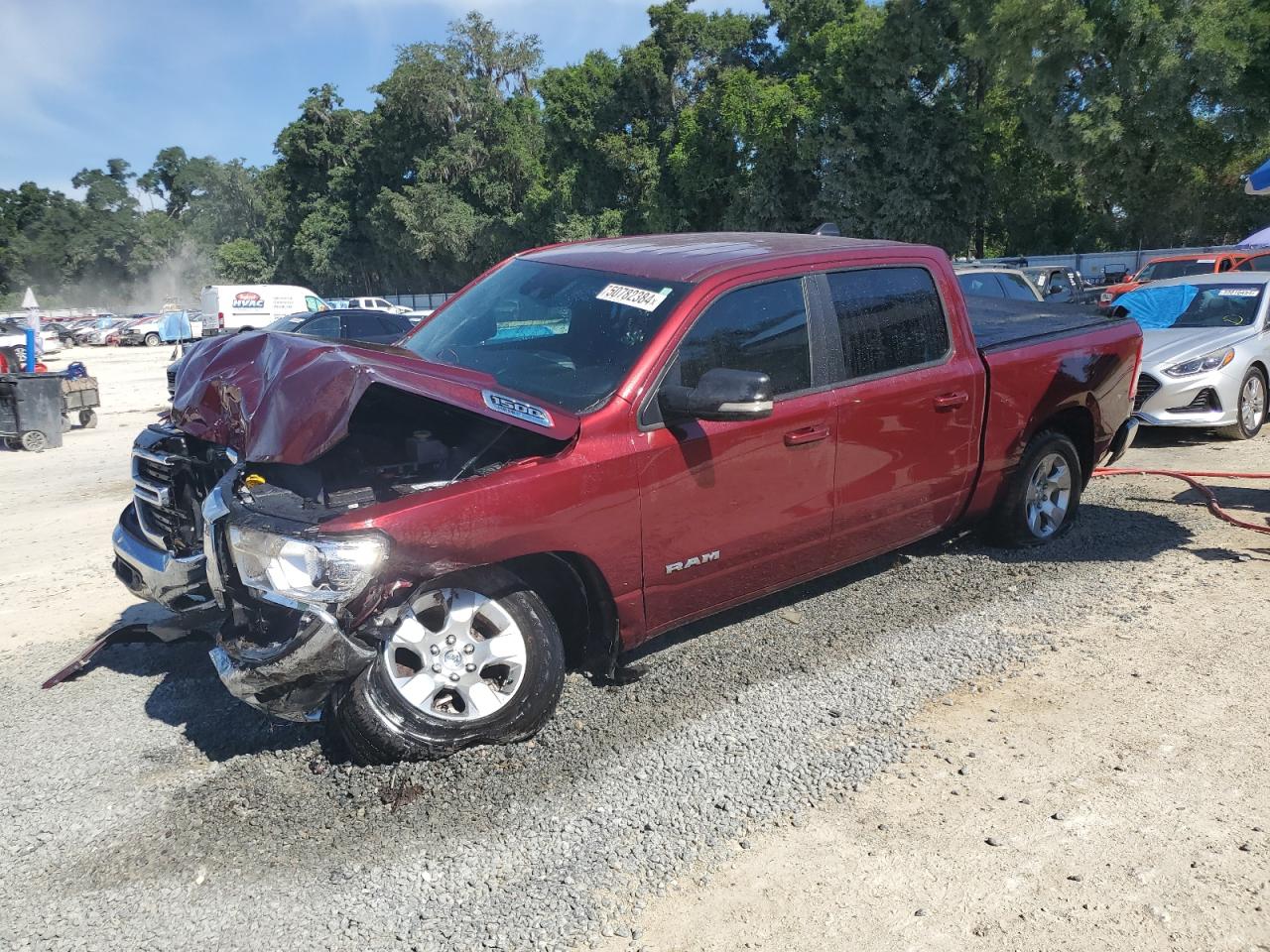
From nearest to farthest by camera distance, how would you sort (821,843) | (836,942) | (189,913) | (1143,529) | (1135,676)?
(836,942) < (189,913) < (821,843) < (1135,676) < (1143,529)

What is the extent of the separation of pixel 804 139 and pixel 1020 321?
112ft

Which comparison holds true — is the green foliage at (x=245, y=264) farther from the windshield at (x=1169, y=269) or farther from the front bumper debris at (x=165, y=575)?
the front bumper debris at (x=165, y=575)

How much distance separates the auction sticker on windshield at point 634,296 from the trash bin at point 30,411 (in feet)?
38.9

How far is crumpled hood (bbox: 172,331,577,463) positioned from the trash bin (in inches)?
441

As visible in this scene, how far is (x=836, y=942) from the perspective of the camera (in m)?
2.72

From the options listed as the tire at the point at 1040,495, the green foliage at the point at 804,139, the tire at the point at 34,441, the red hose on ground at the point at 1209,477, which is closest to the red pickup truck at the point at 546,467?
the tire at the point at 1040,495

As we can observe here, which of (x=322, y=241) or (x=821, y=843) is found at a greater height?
(x=322, y=241)

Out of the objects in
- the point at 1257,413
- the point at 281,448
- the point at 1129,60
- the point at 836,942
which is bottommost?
A: the point at 836,942

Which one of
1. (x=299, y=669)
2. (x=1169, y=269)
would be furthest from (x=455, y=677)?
(x=1169, y=269)

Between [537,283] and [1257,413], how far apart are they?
26.3 feet

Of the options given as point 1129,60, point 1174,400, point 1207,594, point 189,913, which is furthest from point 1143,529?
point 1129,60

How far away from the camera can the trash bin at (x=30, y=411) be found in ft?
43.2

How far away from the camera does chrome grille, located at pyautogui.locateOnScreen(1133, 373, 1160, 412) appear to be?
906 cm

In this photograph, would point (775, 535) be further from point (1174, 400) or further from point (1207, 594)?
point (1174, 400)
